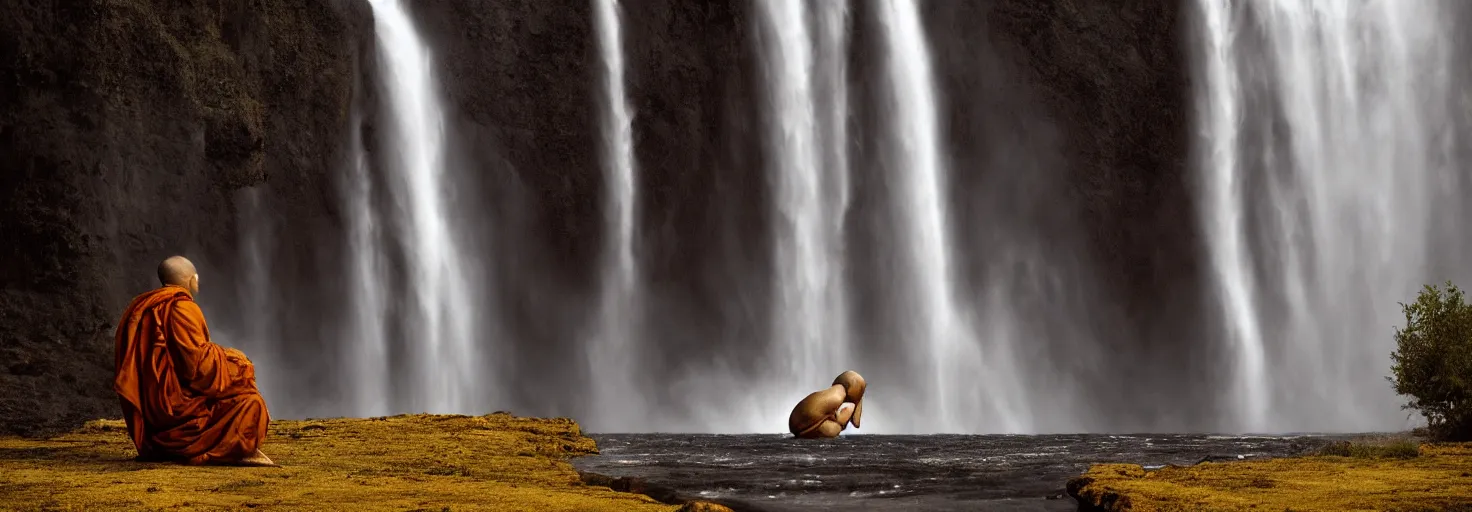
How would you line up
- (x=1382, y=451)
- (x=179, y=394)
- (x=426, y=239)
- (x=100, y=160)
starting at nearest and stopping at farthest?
(x=179, y=394)
(x=1382, y=451)
(x=100, y=160)
(x=426, y=239)

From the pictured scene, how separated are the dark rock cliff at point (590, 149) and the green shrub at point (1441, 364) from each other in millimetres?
18136

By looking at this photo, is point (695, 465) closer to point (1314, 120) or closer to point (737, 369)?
point (737, 369)

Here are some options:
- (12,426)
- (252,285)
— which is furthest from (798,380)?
(12,426)

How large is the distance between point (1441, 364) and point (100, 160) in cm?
2245

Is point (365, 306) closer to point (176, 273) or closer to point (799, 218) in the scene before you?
point (799, 218)

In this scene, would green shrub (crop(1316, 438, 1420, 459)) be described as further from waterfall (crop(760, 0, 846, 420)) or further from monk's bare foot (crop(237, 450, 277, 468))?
waterfall (crop(760, 0, 846, 420))

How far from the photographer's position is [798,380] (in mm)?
33656

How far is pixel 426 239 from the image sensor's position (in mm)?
33031

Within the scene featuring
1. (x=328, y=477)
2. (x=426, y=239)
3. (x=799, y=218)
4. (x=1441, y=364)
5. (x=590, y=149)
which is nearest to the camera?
(x=328, y=477)

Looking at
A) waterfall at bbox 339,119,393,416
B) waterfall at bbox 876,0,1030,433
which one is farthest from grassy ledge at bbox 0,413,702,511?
waterfall at bbox 876,0,1030,433

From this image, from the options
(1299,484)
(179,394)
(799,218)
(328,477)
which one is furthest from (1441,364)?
(799,218)

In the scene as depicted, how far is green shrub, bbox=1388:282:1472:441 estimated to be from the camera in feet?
55.2

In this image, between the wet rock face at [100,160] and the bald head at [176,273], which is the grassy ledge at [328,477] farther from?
→ the wet rock face at [100,160]

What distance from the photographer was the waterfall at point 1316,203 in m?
36.5
